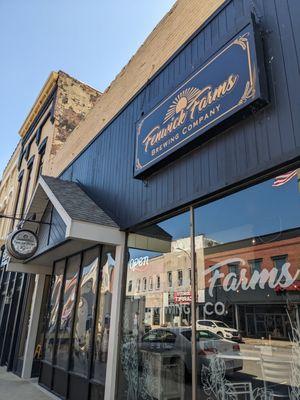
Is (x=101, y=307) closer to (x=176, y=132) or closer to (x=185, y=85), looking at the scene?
(x=176, y=132)

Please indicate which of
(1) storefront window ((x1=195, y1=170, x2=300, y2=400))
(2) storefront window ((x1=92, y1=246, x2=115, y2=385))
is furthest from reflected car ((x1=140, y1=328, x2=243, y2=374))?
(2) storefront window ((x1=92, y1=246, x2=115, y2=385))

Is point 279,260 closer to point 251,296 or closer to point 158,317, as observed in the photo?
point 251,296

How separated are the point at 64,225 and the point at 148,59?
428cm

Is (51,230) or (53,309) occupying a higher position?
→ (51,230)

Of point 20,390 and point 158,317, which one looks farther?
point 20,390

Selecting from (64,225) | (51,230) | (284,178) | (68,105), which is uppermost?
(68,105)

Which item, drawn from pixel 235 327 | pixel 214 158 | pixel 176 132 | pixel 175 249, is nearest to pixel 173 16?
pixel 176 132

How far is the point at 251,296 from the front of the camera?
4.37 meters

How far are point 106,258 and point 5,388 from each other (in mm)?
5102

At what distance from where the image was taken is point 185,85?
5918 mm

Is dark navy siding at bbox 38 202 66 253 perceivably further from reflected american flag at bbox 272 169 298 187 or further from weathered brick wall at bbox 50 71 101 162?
reflected american flag at bbox 272 169 298 187

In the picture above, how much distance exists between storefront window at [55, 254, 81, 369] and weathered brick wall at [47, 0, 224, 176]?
142 inches

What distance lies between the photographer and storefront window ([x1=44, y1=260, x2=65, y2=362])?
973 centimetres

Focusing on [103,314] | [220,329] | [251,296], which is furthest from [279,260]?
[103,314]
